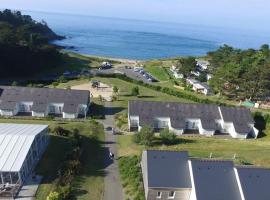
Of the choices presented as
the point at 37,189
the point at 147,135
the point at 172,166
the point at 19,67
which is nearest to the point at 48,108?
the point at 147,135

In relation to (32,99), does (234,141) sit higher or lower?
lower

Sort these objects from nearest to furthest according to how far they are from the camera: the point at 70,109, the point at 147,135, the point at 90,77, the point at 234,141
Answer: the point at 147,135, the point at 234,141, the point at 70,109, the point at 90,77

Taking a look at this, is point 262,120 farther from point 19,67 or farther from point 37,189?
point 19,67

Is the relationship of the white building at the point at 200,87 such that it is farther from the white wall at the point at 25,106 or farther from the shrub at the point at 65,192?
the shrub at the point at 65,192

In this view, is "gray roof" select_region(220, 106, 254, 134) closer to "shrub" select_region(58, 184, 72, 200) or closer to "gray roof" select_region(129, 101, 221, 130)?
"gray roof" select_region(129, 101, 221, 130)

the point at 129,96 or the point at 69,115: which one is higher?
the point at 129,96

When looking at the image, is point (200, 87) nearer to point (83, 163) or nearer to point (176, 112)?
point (176, 112)

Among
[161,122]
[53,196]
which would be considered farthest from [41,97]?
[53,196]
